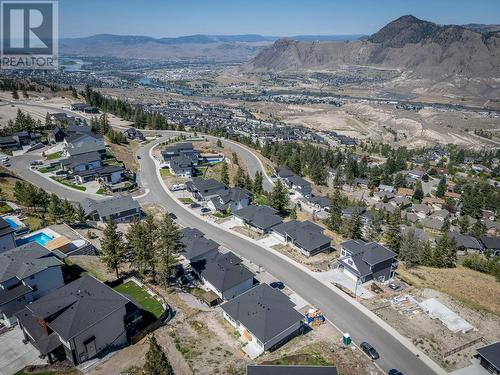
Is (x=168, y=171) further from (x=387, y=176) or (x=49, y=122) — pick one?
(x=387, y=176)

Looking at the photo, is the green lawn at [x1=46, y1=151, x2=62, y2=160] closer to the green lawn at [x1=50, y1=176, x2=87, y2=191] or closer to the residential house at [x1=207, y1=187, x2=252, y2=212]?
the green lawn at [x1=50, y1=176, x2=87, y2=191]

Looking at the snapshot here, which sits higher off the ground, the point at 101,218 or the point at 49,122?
the point at 49,122

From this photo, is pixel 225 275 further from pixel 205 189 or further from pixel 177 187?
pixel 177 187

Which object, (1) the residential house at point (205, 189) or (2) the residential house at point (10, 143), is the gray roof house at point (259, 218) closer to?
(1) the residential house at point (205, 189)

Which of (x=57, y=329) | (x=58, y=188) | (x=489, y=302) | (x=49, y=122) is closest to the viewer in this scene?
(x=57, y=329)

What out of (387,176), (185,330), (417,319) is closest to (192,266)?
(185,330)

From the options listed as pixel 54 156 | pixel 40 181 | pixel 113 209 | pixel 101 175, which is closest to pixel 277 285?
pixel 113 209

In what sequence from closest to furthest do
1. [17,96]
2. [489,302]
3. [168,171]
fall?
[489,302] < [168,171] < [17,96]
